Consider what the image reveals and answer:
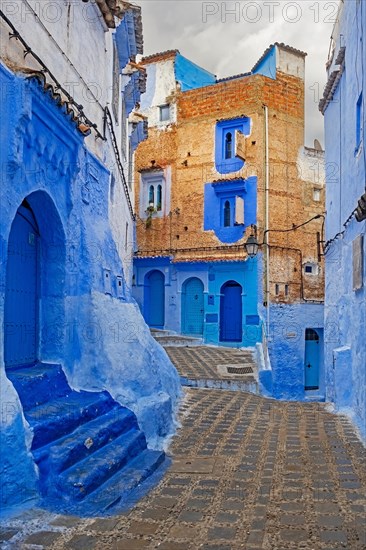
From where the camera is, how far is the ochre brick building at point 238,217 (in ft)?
63.5

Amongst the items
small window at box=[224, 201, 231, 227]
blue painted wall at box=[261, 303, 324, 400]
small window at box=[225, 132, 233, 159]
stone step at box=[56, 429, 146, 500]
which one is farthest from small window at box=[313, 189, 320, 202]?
stone step at box=[56, 429, 146, 500]

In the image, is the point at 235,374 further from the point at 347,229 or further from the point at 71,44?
the point at 71,44

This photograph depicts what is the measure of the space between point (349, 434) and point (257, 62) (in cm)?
1837

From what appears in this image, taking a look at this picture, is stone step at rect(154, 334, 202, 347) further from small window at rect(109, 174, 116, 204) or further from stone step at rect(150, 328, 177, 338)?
small window at rect(109, 174, 116, 204)

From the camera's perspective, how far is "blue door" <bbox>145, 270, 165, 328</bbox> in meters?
21.3

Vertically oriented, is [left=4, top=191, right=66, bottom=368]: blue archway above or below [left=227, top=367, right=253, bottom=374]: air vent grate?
above

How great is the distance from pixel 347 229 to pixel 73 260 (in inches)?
207

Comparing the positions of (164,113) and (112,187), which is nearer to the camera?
(112,187)

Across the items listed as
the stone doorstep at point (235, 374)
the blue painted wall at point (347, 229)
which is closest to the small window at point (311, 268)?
the stone doorstep at point (235, 374)

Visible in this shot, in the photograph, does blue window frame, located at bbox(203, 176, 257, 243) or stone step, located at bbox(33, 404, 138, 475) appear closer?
stone step, located at bbox(33, 404, 138, 475)

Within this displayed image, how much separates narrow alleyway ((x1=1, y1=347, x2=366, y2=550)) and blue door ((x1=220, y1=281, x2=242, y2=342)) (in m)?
12.2

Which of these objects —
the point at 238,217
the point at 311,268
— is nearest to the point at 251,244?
the point at 238,217

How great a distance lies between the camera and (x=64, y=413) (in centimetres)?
484

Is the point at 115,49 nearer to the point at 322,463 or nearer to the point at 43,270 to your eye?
the point at 43,270
